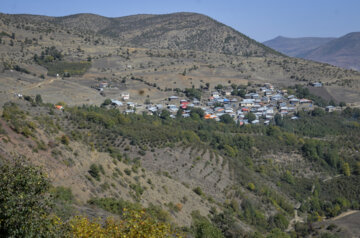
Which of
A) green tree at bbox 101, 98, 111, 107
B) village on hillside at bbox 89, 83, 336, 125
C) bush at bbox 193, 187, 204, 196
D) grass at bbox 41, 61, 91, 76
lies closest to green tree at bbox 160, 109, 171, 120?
village on hillside at bbox 89, 83, 336, 125

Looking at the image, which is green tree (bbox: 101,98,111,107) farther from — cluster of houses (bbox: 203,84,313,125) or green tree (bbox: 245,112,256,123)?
green tree (bbox: 245,112,256,123)

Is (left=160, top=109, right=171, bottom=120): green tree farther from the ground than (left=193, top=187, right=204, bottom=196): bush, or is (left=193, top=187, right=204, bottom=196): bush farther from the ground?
(left=160, top=109, right=171, bottom=120): green tree

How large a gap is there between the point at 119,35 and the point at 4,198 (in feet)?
388

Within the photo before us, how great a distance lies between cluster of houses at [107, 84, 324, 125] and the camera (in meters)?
52.3

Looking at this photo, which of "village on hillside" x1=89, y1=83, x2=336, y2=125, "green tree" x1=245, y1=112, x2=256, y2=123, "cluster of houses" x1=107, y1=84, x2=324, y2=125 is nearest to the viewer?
"village on hillside" x1=89, y1=83, x2=336, y2=125

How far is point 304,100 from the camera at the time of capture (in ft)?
200

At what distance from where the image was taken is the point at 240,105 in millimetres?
60406

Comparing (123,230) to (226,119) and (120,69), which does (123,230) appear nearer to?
(226,119)

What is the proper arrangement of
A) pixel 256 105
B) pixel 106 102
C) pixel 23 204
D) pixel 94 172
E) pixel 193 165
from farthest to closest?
1. pixel 256 105
2. pixel 106 102
3. pixel 193 165
4. pixel 94 172
5. pixel 23 204

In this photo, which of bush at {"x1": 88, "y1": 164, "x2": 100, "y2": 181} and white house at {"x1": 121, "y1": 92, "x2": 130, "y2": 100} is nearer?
bush at {"x1": 88, "y1": 164, "x2": 100, "y2": 181}

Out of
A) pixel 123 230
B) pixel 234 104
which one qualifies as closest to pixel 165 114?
pixel 234 104

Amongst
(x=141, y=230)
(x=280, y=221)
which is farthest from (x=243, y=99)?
(x=141, y=230)

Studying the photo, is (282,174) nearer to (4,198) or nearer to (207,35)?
(4,198)

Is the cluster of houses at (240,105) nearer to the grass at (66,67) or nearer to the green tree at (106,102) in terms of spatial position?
the green tree at (106,102)
